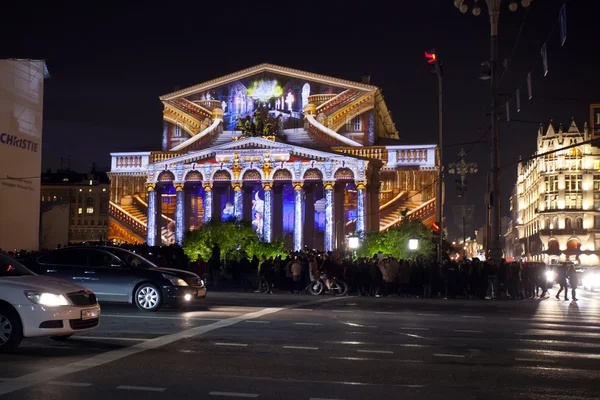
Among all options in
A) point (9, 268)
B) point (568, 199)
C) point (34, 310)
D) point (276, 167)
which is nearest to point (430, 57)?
point (9, 268)

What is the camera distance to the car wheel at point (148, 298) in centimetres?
1770

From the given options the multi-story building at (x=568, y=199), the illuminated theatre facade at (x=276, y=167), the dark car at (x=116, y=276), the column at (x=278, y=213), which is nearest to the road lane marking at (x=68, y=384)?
the dark car at (x=116, y=276)

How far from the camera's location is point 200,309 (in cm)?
1892

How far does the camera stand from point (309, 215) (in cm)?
7212

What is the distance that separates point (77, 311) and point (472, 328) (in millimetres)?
8530

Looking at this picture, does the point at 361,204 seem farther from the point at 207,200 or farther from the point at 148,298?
the point at 148,298

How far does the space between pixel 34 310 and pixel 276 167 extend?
57498 mm

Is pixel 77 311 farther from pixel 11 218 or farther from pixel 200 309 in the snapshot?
pixel 11 218

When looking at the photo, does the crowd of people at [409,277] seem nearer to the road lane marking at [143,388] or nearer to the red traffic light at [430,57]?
the red traffic light at [430,57]

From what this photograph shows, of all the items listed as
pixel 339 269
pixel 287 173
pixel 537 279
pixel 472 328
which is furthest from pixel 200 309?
pixel 287 173

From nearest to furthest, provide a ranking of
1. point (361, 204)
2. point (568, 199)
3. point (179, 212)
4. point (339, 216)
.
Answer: point (361, 204) < point (339, 216) < point (179, 212) < point (568, 199)

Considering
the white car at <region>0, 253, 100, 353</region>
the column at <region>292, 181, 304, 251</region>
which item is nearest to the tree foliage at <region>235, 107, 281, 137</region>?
the column at <region>292, 181, 304, 251</region>

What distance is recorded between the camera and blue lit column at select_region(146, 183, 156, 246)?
2805 inches

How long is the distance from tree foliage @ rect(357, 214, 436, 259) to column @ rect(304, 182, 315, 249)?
1740 cm
